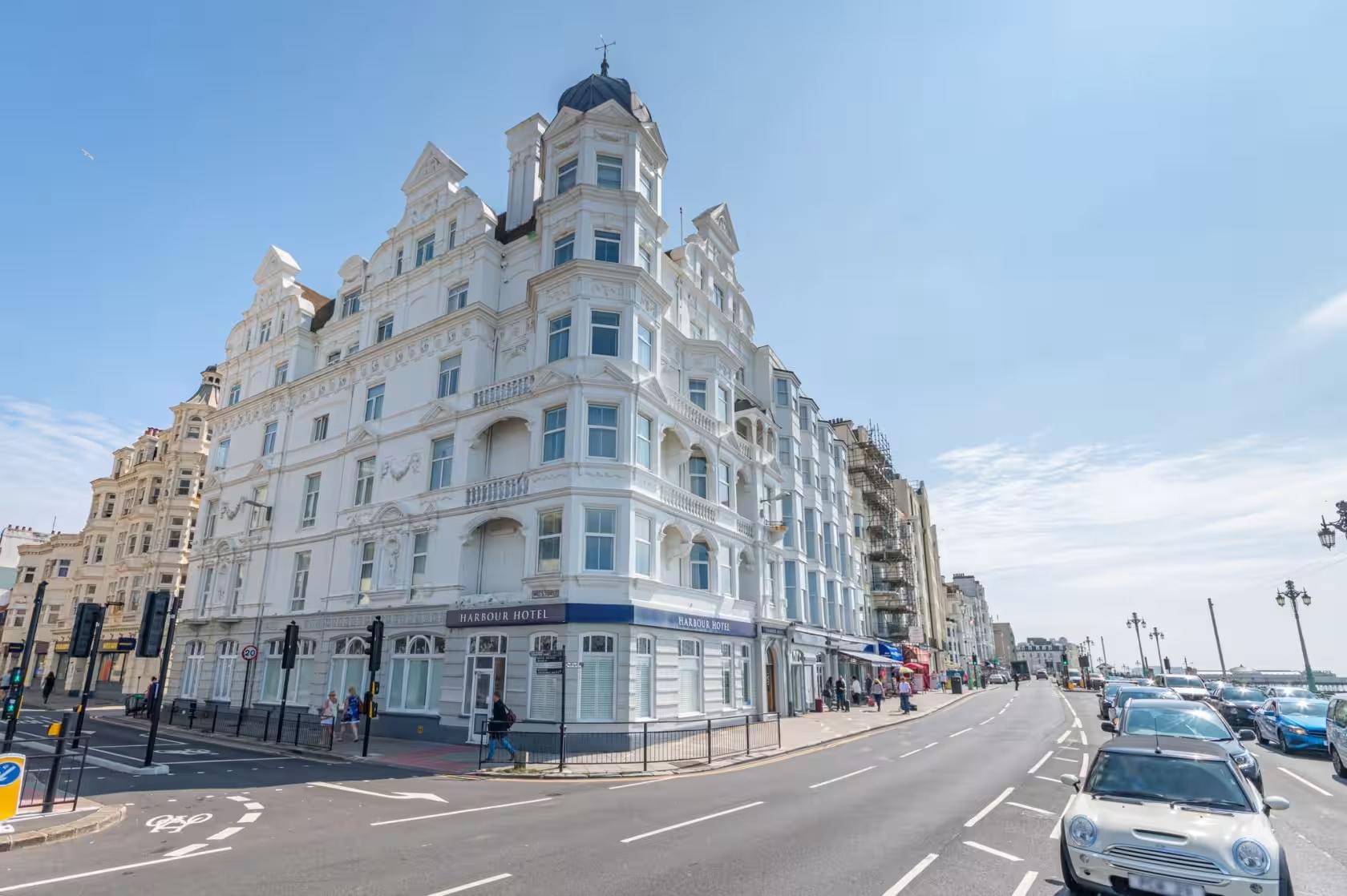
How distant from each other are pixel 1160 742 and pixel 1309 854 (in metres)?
2.85

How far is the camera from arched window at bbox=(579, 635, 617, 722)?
20.4 meters

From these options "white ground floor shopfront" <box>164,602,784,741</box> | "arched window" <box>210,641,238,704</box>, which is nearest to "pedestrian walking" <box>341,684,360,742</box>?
"white ground floor shopfront" <box>164,602,784,741</box>

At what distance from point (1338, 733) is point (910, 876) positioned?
14.5 meters

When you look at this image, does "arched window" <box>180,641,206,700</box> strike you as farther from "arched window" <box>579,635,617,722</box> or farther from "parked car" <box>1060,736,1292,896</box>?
"parked car" <box>1060,736,1292,896</box>

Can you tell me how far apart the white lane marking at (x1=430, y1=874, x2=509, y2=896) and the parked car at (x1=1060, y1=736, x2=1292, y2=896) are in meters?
6.21

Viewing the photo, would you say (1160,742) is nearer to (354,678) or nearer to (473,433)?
(473,433)

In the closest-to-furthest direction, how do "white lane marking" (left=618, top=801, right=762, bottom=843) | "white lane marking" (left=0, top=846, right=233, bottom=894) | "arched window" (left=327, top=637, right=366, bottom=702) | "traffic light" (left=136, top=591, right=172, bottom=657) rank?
"white lane marking" (left=0, top=846, right=233, bottom=894) < "white lane marking" (left=618, top=801, right=762, bottom=843) < "traffic light" (left=136, top=591, right=172, bottom=657) < "arched window" (left=327, top=637, right=366, bottom=702)

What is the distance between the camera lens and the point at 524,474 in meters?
23.3

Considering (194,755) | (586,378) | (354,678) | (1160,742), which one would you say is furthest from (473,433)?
(1160,742)

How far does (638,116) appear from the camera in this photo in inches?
1148

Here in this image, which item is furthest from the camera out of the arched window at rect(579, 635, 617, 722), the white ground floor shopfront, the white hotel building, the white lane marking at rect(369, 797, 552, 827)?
the white hotel building

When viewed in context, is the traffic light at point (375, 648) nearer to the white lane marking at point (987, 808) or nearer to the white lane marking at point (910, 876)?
the white lane marking at point (987, 808)

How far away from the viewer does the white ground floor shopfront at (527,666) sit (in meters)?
20.6

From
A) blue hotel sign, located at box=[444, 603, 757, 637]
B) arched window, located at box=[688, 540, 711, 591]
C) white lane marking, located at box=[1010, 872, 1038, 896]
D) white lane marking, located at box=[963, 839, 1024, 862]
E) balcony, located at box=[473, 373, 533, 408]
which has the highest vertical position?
balcony, located at box=[473, 373, 533, 408]
